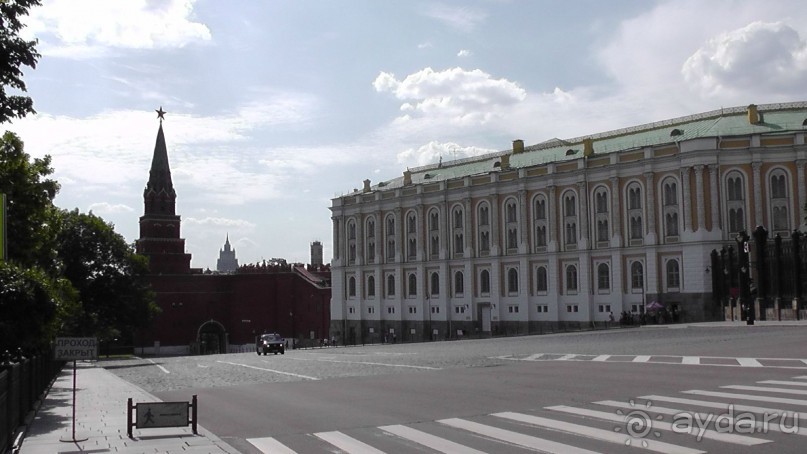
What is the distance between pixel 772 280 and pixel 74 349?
48.4 metres

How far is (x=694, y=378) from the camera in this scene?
68.7 ft

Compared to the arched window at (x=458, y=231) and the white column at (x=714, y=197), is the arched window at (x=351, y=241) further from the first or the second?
the white column at (x=714, y=197)

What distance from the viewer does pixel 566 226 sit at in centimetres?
8088

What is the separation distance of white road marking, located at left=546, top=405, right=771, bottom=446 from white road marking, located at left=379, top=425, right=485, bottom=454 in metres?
3.28

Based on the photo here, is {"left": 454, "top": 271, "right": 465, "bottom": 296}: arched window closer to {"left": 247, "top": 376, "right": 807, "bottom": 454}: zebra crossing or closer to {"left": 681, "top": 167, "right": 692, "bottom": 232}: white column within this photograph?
{"left": 681, "top": 167, "right": 692, "bottom": 232}: white column

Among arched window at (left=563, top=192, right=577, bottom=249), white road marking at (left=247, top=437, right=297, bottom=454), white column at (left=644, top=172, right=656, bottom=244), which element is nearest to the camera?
white road marking at (left=247, top=437, right=297, bottom=454)

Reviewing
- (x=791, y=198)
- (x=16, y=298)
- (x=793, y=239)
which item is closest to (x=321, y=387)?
(x=16, y=298)

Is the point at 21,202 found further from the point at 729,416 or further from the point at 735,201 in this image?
the point at 735,201

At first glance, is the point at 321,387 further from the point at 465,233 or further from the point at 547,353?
the point at 465,233

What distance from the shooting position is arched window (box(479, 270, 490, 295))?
8769cm

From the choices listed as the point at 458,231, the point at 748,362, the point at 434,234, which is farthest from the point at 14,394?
the point at 434,234

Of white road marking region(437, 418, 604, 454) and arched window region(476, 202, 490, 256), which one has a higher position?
arched window region(476, 202, 490, 256)

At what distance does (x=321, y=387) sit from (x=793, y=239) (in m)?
37.5

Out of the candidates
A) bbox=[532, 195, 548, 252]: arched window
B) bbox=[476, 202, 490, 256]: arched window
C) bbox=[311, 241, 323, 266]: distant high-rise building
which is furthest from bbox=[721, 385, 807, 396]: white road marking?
bbox=[311, 241, 323, 266]: distant high-rise building
